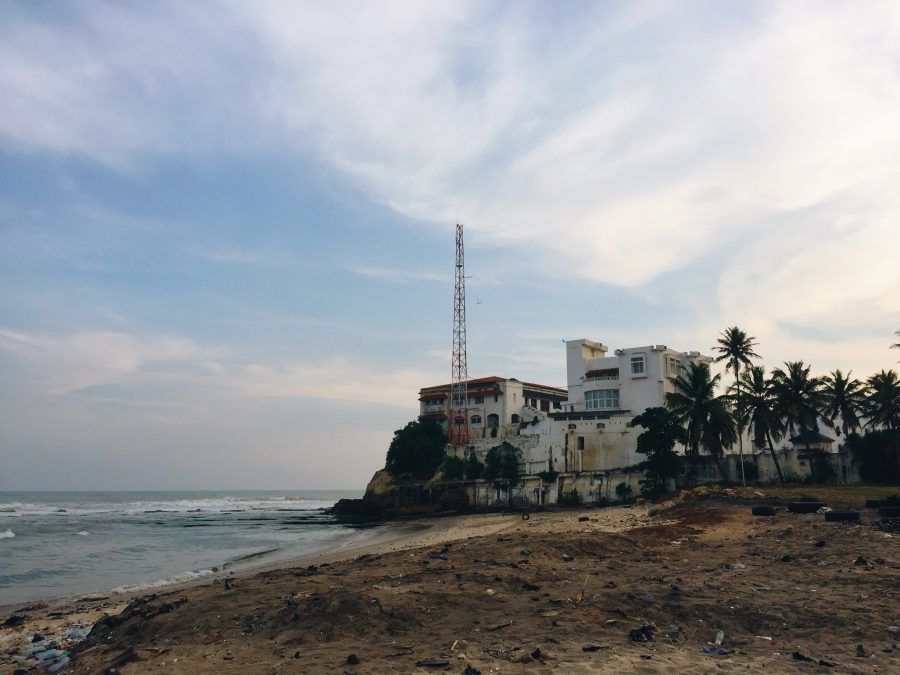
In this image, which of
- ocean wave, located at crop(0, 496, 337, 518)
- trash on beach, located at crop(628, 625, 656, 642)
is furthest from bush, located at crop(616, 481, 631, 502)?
ocean wave, located at crop(0, 496, 337, 518)

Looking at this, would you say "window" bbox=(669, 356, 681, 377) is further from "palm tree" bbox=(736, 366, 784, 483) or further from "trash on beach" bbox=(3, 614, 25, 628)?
"trash on beach" bbox=(3, 614, 25, 628)

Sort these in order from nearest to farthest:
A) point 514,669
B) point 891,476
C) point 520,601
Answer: point 514,669
point 520,601
point 891,476

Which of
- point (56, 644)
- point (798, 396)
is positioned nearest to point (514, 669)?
point (56, 644)

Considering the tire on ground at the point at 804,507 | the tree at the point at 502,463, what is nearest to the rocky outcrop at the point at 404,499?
the tree at the point at 502,463

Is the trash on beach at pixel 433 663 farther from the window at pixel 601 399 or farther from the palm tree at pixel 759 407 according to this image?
the window at pixel 601 399

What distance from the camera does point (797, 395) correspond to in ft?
168

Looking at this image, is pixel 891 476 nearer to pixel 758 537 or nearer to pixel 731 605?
pixel 758 537

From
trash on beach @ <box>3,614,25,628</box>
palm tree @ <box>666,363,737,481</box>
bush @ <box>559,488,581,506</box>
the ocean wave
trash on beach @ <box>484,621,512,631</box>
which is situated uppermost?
palm tree @ <box>666,363,737,481</box>

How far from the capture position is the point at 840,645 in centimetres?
910

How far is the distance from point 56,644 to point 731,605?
1361cm

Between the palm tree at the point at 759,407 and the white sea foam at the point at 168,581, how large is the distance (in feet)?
134

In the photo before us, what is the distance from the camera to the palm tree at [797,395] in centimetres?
5075

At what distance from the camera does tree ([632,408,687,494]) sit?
54000 mm

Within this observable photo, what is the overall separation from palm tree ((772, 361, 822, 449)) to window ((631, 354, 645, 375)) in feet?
49.7
